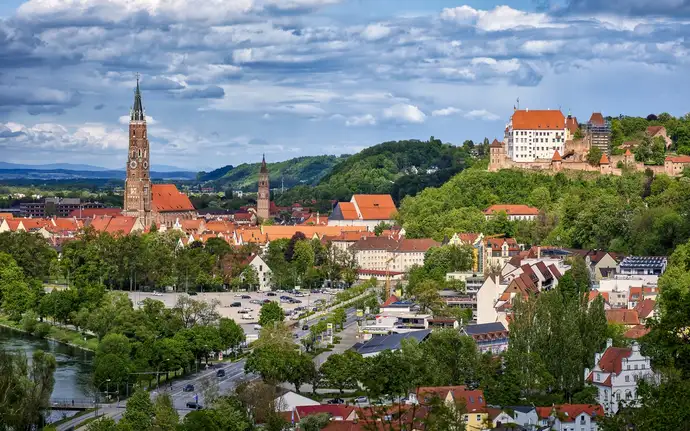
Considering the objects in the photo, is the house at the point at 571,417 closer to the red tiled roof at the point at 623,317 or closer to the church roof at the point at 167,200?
the red tiled roof at the point at 623,317

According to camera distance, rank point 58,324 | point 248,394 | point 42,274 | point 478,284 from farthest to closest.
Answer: point 42,274
point 478,284
point 58,324
point 248,394

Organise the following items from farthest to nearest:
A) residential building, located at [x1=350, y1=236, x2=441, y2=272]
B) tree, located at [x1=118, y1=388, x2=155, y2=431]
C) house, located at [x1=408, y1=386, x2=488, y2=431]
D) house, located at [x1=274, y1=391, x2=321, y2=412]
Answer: residential building, located at [x1=350, y1=236, x2=441, y2=272]
house, located at [x1=274, y1=391, x2=321, y2=412]
tree, located at [x1=118, y1=388, x2=155, y2=431]
house, located at [x1=408, y1=386, x2=488, y2=431]

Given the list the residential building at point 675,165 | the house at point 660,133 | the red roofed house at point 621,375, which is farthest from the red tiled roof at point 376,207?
the red roofed house at point 621,375

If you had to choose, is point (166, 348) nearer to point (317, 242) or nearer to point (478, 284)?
point (478, 284)

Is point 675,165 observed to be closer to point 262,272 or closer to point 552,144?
point 552,144

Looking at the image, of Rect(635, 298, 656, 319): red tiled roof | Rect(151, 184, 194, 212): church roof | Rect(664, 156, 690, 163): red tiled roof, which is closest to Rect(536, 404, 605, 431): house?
Rect(635, 298, 656, 319): red tiled roof

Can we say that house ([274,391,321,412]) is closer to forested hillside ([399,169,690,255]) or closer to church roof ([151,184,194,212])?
forested hillside ([399,169,690,255])

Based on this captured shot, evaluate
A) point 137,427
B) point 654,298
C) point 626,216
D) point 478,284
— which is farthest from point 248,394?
point 626,216
